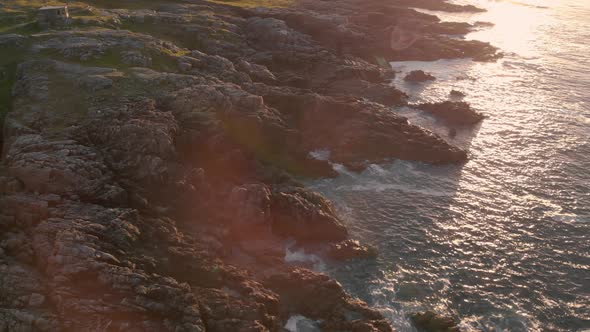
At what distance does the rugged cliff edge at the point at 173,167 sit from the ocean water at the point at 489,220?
2.90m

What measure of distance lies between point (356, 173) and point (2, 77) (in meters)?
46.6

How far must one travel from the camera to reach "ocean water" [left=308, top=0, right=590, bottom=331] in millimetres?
37031

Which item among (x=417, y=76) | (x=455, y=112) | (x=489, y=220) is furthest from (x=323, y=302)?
(x=417, y=76)

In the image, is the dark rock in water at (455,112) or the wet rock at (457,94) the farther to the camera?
the wet rock at (457,94)

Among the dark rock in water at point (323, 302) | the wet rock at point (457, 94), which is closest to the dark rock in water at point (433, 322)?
the dark rock in water at point (323, 302)

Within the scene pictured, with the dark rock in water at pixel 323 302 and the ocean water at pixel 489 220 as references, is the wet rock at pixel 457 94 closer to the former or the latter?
the ocean water at pixel 489 220

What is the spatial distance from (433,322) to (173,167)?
29411mm

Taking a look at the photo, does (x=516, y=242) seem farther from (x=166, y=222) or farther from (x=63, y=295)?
(x=63, y=295)

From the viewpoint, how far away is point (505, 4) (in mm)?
192750

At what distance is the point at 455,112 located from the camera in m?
70.8

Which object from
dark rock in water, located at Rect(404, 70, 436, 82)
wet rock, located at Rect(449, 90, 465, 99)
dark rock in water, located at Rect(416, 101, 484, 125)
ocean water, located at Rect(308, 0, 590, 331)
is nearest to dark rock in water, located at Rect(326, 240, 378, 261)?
ocean water, located at Rect(308, 0, 590, 331)

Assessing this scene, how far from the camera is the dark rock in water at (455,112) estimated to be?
70250 millimetres

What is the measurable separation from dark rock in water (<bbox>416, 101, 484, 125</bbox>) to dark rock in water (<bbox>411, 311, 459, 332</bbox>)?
4232 cm

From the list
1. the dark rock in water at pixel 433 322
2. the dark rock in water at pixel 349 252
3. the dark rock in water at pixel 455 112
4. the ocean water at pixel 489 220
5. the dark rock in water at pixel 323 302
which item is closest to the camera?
the dark rock in water at pixel 323 302
